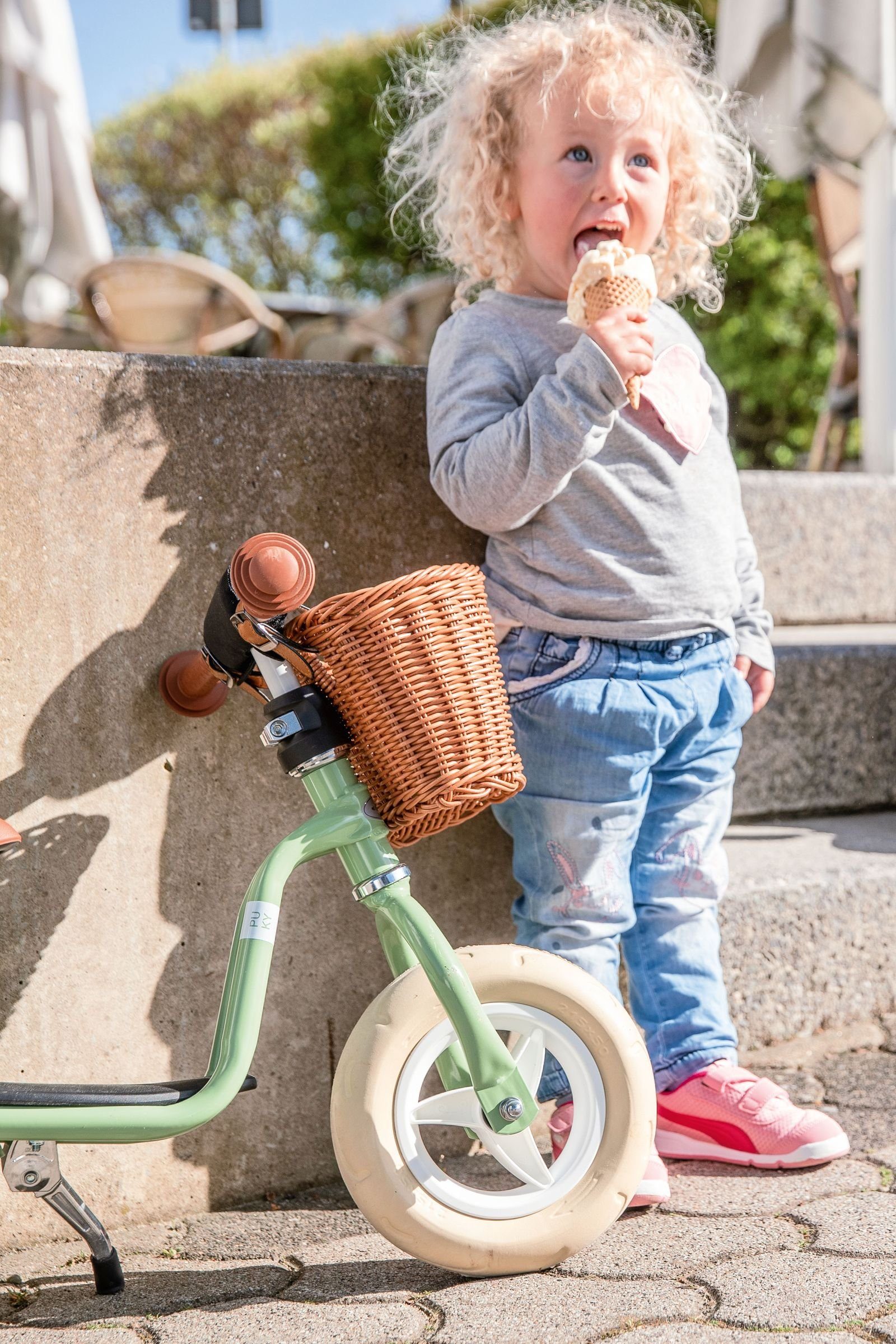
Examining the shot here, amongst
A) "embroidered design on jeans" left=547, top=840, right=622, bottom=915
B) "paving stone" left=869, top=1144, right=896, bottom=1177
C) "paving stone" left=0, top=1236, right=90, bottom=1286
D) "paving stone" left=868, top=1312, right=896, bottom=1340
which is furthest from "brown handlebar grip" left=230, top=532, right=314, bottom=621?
"paving stone" left=869, top=1144, right=896, bottom=1177

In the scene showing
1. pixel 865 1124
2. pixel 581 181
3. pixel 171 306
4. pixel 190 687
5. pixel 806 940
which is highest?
pixel 581 181

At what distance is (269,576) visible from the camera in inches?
57.4

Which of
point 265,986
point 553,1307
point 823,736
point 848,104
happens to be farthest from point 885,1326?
point 848,104

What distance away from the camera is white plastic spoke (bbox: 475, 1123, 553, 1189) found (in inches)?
63.4

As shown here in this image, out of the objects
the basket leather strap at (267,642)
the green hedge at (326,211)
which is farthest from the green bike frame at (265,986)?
the green hedge at (326,211)

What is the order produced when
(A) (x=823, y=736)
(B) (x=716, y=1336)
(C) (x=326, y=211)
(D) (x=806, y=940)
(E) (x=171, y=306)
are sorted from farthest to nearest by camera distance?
(C) (x=326, y=211) → (E) (x=171, y=306) → (A) (x=823, y=736) → (D) (x=806, y=940) → (B) (x=716, y=1336)

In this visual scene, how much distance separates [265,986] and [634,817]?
62cm

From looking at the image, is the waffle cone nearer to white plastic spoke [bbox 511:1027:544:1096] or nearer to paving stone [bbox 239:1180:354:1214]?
white plastic spoke [bbox 511:1027:544:1096]

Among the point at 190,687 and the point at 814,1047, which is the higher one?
the point at 190,687

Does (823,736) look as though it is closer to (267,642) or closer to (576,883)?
(576,883)

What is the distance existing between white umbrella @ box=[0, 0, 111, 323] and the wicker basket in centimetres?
347

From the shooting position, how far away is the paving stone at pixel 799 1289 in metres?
1.48

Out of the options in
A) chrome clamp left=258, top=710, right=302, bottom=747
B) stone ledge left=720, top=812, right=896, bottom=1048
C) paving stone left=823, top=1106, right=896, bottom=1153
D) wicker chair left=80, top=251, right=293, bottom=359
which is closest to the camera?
chrome clamp left=258, top=710, right=302, bottom=747

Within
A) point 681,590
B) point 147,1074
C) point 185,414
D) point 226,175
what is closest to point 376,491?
point 185,414
